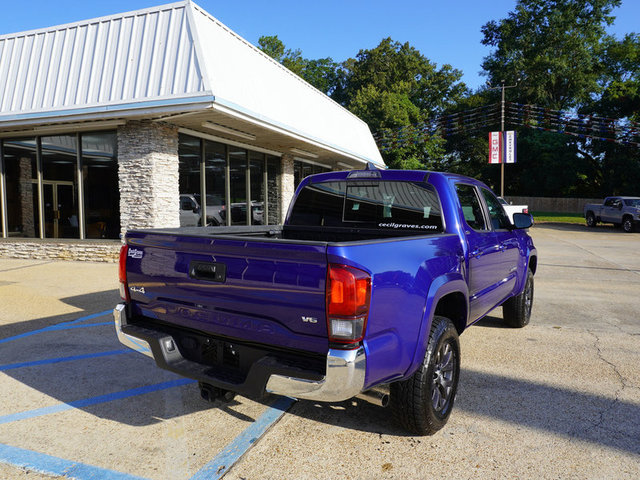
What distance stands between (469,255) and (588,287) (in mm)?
6465

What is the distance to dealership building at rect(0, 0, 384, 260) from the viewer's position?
33.4ft

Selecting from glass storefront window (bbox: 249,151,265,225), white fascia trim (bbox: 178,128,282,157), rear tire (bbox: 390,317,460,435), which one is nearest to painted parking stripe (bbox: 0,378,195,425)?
rear tire (bbox: 390,317,460,435)

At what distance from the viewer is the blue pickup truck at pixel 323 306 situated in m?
2.44

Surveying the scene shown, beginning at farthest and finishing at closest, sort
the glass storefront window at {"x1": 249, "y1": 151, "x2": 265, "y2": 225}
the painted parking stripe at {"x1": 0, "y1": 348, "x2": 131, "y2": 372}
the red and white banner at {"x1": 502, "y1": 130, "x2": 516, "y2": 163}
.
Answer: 1. the red and white banner at {"x1": 502, "y1": 130, "x2": 516, "y2": 163}
2. the glass storefront window at {"x1": 249, "y1": 151, "x2": 265, "y2": 225}
3. the painted parking stripe at {"x1": 0, "y1": 348, "x2": 131, "y2": 372}

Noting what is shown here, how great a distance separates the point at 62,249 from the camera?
12.0m

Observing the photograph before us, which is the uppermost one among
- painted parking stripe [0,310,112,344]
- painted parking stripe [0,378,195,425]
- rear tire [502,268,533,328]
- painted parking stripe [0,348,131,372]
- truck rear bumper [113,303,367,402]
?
truck rear bumper [113,303,367,402]

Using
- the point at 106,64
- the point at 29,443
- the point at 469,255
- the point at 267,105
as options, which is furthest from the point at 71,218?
the point at 469,255

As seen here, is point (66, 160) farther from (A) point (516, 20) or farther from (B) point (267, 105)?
(A) point (516, 20)

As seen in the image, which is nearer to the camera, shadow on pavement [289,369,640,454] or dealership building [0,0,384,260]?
shadow on pavement [289,369,640,454]

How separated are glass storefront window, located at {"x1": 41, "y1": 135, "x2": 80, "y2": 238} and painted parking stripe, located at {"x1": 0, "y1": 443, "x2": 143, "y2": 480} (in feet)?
35.0

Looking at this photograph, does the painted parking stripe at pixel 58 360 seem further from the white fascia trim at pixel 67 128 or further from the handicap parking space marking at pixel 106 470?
the white fascia trim at pixel 67 128

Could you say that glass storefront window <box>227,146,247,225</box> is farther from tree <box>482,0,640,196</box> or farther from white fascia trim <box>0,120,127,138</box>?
tree <box>482,0,640,196</box>

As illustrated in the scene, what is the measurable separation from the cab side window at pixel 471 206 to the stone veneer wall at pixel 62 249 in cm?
934

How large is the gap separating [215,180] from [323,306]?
11676 mm
